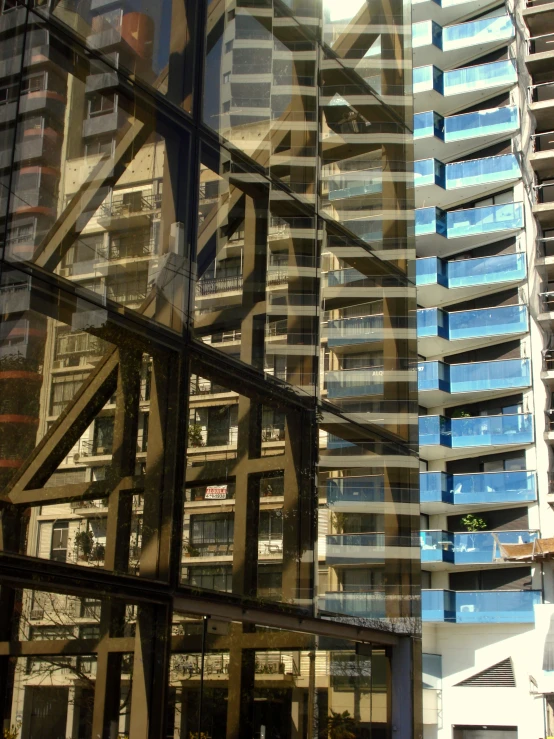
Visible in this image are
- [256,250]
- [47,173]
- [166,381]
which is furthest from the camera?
[256,250]

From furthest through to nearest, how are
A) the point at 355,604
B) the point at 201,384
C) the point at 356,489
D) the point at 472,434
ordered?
the point at 472,434 < the point at 356,489 < the point at 355,604 < the point at 201,384

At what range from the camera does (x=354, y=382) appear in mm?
12711

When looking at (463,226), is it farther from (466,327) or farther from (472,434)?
(472,434)

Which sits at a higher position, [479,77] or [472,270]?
[479,77]

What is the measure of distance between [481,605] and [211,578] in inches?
1201

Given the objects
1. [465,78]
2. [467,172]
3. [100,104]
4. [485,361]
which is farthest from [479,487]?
[100,104]

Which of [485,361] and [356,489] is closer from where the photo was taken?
[356,489]

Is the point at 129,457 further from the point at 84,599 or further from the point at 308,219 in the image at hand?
the point at 308,219

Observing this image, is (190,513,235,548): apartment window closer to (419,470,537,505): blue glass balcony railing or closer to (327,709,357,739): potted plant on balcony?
(327,709,357,739): potted plant on balcony

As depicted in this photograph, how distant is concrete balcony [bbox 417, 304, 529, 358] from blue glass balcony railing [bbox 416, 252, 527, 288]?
117 cm

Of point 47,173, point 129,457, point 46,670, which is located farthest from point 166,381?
point 46,670

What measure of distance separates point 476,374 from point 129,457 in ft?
108

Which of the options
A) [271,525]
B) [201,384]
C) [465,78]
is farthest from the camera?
[465,78]

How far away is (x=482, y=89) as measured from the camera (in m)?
43.4
